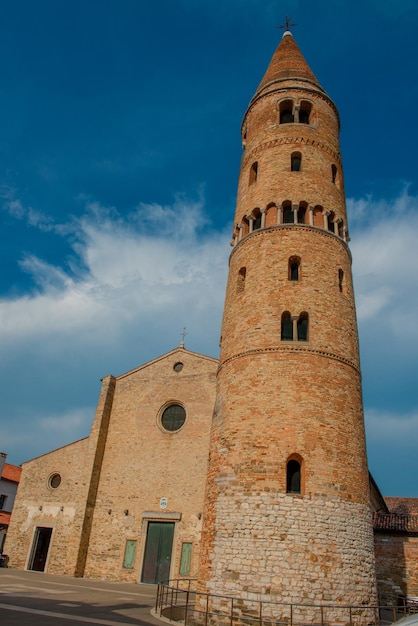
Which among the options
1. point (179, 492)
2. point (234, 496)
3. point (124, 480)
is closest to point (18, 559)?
point (124, 480)

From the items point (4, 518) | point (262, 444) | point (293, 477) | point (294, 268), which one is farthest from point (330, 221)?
point (4, 518)

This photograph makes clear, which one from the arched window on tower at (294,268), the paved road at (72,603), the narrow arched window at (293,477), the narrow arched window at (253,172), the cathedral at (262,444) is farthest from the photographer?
the narrow arched window at (253,172)

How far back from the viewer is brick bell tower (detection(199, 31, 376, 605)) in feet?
41.4

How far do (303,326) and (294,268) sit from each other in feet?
7.75

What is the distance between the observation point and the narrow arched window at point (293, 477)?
13461 mm

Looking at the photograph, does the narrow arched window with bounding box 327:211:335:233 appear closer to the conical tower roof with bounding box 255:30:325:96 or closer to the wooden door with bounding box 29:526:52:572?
the conical tower roof with bounding box 255:30:325:96

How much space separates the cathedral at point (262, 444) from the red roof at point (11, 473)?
13774 mm

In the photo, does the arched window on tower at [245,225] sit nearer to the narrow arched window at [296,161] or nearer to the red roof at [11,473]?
the narrow arched window at [296,161]

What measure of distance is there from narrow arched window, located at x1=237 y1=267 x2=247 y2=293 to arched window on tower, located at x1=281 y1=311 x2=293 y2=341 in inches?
86.7

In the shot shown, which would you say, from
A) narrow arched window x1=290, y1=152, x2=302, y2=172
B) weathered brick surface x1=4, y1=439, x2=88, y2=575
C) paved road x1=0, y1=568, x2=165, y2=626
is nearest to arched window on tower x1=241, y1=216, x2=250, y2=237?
narrow arched window x1=290, y1=152, x2=302, y2=172

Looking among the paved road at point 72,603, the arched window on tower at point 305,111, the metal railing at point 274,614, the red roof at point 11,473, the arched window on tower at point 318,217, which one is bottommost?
the paved road at point 72,603

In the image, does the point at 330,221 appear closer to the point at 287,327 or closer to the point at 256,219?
the point at 256,219

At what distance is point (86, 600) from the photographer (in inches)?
553

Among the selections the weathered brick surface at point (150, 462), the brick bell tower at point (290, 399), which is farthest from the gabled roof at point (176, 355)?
the brick bell tower at point (290, 399)
